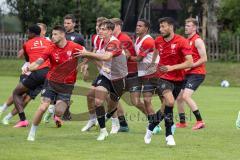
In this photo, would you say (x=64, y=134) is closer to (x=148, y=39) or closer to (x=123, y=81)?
(x=123, y=81)

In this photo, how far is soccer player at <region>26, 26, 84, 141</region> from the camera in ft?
42.9

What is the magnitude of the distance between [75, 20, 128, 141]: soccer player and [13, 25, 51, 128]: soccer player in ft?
7.46

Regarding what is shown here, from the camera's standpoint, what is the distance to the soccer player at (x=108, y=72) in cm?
→ 1264

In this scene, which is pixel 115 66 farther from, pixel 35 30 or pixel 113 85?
pixel 35 30

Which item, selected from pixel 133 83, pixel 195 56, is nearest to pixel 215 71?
pixel 195 56

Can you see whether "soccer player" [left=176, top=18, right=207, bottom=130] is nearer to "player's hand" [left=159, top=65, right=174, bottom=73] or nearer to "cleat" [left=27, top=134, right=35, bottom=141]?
"player's hand" [left=159, top=65, right=174, bottom=73]

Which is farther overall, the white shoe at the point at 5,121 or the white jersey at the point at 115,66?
the white shoe at the point at 5,121

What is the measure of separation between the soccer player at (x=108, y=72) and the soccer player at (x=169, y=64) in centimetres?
72

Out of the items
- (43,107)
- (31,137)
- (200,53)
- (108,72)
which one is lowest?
(31,137)

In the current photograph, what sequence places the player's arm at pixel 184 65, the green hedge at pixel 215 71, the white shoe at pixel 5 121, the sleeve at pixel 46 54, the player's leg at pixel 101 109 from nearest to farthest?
the player's arm at pixel 184 65
the player's leg at pixel 101 109
the sleeve at pixel 46 54
the white shoe at pixel 5 121
the green hedge at pixel 215 71

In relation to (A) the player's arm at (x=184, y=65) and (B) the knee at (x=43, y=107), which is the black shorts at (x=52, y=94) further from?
(A) the player's arm at (x=184, y=65)

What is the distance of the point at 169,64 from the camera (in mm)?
13500

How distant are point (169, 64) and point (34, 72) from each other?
3.57 metres

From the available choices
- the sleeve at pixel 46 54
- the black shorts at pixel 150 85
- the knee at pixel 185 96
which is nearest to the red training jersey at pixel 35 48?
the sleeve at pixel 46 54
